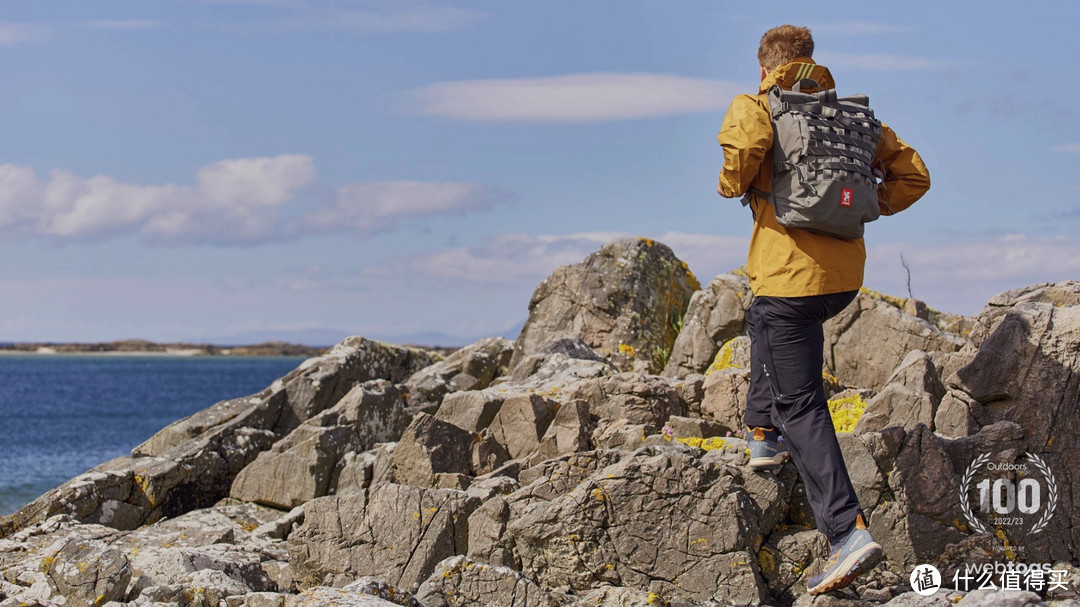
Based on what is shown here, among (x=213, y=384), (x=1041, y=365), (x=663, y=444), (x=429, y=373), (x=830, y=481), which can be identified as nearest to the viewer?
(x=830, y=481)

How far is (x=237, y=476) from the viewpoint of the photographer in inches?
446

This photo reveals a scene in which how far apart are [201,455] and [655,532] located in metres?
6.10

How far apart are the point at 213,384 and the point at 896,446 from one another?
12190 cm

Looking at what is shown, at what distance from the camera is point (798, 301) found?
7.11m

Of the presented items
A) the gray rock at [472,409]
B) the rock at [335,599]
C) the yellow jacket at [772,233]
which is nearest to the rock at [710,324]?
the gray rock at [472,409]

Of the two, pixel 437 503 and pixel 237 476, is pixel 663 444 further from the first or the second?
pixel 237 476

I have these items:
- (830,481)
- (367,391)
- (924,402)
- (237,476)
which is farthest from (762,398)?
(237,476)

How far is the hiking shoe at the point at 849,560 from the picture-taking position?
266 inches

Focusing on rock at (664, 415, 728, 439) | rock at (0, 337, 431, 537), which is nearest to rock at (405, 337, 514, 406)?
rock at (0, 337, 431, 537)

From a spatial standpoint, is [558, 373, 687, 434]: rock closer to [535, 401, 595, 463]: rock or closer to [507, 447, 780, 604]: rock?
[535, 401, 595, 463]: rock

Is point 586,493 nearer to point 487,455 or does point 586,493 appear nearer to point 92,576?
point 487,455

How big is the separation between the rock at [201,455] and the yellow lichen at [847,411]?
653 cm

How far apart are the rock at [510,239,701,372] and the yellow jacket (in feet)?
24.1

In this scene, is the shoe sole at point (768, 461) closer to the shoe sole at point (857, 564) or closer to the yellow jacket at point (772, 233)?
the shoe sole at point (857, 564)
